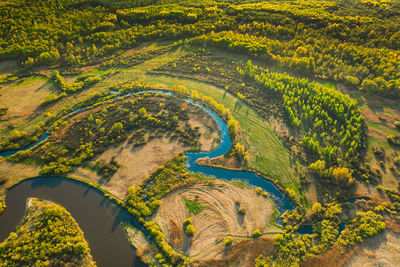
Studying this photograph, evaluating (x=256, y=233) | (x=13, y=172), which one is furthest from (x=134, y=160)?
(x=256, y=233)

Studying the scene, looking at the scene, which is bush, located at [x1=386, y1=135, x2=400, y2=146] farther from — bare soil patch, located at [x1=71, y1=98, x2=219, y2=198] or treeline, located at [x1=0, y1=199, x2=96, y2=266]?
treeline, located at [x1=0, y1=199, x2=96, y2=266]

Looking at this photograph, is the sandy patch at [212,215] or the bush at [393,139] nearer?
the sandy patch at [212,215]

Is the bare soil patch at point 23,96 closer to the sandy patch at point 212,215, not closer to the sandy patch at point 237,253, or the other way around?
the sandy patch at point 212,215

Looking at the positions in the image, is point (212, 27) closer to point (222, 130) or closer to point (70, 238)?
point (222, 130)

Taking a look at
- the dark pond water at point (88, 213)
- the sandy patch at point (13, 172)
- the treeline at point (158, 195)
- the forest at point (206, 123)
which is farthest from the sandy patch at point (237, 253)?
the sandy patch at point (13, 172)

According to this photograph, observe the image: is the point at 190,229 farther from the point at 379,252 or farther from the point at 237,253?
the point at 379,252

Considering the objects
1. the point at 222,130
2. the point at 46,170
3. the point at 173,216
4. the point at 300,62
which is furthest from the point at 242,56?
the point at 46,170
